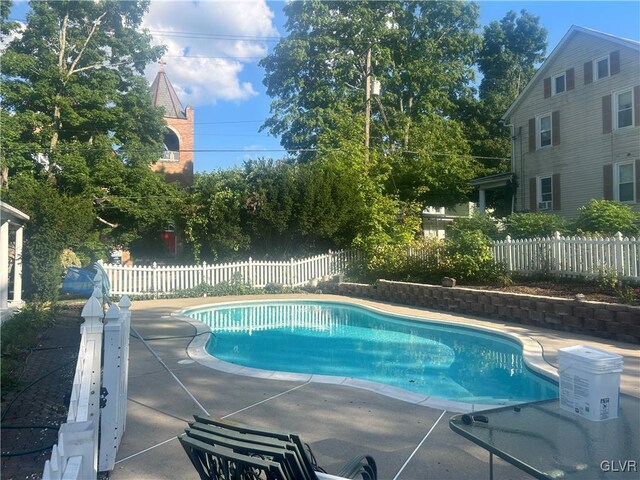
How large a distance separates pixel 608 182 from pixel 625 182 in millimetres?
497

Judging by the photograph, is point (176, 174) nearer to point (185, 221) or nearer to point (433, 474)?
point (185, 221)

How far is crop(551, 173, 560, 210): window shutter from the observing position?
1859cm

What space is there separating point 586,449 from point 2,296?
32.2ft

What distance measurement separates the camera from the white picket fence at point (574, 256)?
30.7 feet

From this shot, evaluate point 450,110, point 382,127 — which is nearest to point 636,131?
point 382,127

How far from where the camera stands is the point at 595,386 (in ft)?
9.04

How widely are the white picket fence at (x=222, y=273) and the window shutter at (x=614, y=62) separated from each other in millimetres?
10821

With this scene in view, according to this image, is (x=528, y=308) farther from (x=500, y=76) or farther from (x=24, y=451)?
(x=500, y=76)

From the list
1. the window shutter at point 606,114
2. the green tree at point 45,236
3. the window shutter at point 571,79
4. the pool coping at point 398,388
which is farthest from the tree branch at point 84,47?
the window shutter at point 606,114

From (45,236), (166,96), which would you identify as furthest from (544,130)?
(166,96)

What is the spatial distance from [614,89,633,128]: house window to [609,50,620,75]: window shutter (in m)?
0.82

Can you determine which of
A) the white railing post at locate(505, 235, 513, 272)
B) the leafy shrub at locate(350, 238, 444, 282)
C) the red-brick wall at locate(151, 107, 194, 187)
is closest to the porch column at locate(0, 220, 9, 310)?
the leafy shrub at locate(350, 238, 444, 282)

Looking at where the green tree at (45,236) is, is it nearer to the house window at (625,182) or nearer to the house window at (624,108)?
the house window at (625,182)

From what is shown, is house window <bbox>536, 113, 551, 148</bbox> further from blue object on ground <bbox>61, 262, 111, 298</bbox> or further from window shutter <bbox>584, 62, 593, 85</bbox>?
blue object on ground <bbox>61, 262, 111, 298</bbox>
